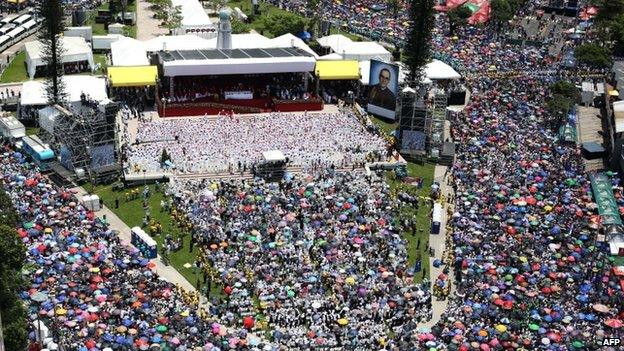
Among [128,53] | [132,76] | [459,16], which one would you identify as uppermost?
[459,16]

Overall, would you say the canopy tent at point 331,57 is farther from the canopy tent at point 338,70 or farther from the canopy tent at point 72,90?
the canopy tent at point 72,90

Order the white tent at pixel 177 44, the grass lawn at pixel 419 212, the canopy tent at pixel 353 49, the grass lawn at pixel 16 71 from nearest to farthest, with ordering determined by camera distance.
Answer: the grass lawn at pixel 419 212 → the grass lawn at pixel 16 71 → the white tent at pixel 177 44 → the canopy tent at pixel 353 49

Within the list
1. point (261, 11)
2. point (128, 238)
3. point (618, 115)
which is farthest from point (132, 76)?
point (618, 115)

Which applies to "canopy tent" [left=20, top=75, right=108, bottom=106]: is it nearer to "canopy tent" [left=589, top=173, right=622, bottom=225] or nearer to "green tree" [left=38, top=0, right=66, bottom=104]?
"green tree" [left=38, top=0, right=66, bottom=104]

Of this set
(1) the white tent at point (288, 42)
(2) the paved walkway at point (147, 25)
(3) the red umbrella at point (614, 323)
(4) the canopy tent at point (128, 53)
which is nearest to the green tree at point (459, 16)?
(1) the white tent at point (288, 42)

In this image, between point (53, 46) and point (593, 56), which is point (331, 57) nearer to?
point (53, 46)

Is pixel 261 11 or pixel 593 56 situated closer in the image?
pixel 593 56
